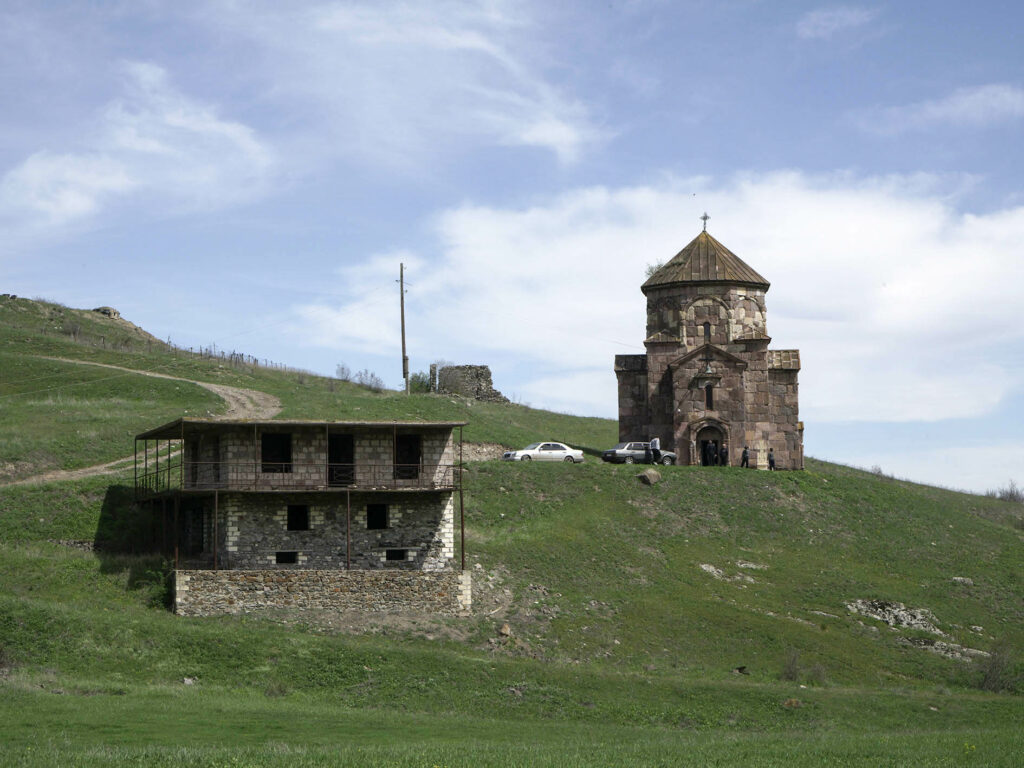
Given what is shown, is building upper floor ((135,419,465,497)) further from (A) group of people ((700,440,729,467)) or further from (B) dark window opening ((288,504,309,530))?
(A) group of people ((700,440,729,467))

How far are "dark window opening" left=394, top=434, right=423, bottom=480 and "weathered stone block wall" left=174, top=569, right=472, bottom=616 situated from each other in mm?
4338

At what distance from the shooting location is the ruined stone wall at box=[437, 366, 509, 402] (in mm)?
86688

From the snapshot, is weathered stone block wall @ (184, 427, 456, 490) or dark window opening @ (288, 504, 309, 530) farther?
dark window opening @ (288, 504, 309, 530)

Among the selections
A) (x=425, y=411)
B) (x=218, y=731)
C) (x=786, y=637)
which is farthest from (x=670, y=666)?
(x=425, y=411)

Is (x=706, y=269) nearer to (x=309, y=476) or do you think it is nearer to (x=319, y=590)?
(x=309, y=476)

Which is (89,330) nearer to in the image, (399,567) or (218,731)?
(399,567)

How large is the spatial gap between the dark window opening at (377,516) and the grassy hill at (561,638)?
3897 millimetres

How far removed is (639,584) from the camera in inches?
1834

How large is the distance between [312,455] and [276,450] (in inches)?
50.6

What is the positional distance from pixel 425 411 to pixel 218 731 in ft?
149

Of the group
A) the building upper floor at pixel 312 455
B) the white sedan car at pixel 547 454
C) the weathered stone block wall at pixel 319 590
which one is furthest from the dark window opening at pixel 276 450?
the white sedan car at pixel 547 454

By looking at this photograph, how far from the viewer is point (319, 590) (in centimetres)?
4028

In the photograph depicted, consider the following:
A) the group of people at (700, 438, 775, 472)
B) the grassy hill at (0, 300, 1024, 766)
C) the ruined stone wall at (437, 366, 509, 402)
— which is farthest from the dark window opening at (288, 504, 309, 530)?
the ruined stone wall at (437, 366, 509, 402)

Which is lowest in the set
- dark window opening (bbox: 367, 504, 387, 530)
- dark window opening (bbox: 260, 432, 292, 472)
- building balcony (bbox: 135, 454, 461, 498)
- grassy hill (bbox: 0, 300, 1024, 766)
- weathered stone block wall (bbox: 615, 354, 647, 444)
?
grassy hill (bbox: 0, 300, 1024, 766)
